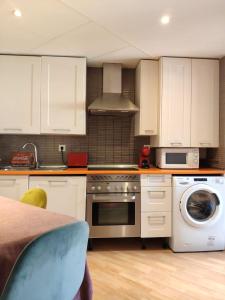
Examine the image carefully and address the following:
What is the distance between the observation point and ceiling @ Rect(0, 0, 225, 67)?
192 cm

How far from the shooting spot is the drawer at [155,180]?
278cm

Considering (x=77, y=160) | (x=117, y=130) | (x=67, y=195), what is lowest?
(x=67, y=195)

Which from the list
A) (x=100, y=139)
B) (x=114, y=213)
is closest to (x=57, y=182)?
(x=114, y=213)

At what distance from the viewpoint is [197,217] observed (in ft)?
9.06

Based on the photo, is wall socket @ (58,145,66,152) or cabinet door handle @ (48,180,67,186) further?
wall socket @ (58,145,66,152)

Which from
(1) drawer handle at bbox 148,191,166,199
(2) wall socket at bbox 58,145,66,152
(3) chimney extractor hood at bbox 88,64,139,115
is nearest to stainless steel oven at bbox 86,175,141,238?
(1) drawer handle at bbox 148,191,166,199

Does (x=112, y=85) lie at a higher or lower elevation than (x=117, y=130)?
higher

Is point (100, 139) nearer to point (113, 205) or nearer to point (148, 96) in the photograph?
point (148, 96)

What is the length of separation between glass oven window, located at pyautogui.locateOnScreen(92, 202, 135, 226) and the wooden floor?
0.30m

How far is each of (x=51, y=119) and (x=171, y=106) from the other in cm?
150

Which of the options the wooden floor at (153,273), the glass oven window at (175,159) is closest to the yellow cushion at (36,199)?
the wooden floor at (153,273)

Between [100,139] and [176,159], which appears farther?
[100,139]

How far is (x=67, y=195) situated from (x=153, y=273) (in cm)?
120

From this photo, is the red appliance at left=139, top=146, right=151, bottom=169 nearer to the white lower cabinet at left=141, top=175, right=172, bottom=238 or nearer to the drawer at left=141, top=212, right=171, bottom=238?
the white lower cabinet at left=141, top=175, right=172, bottom=238
